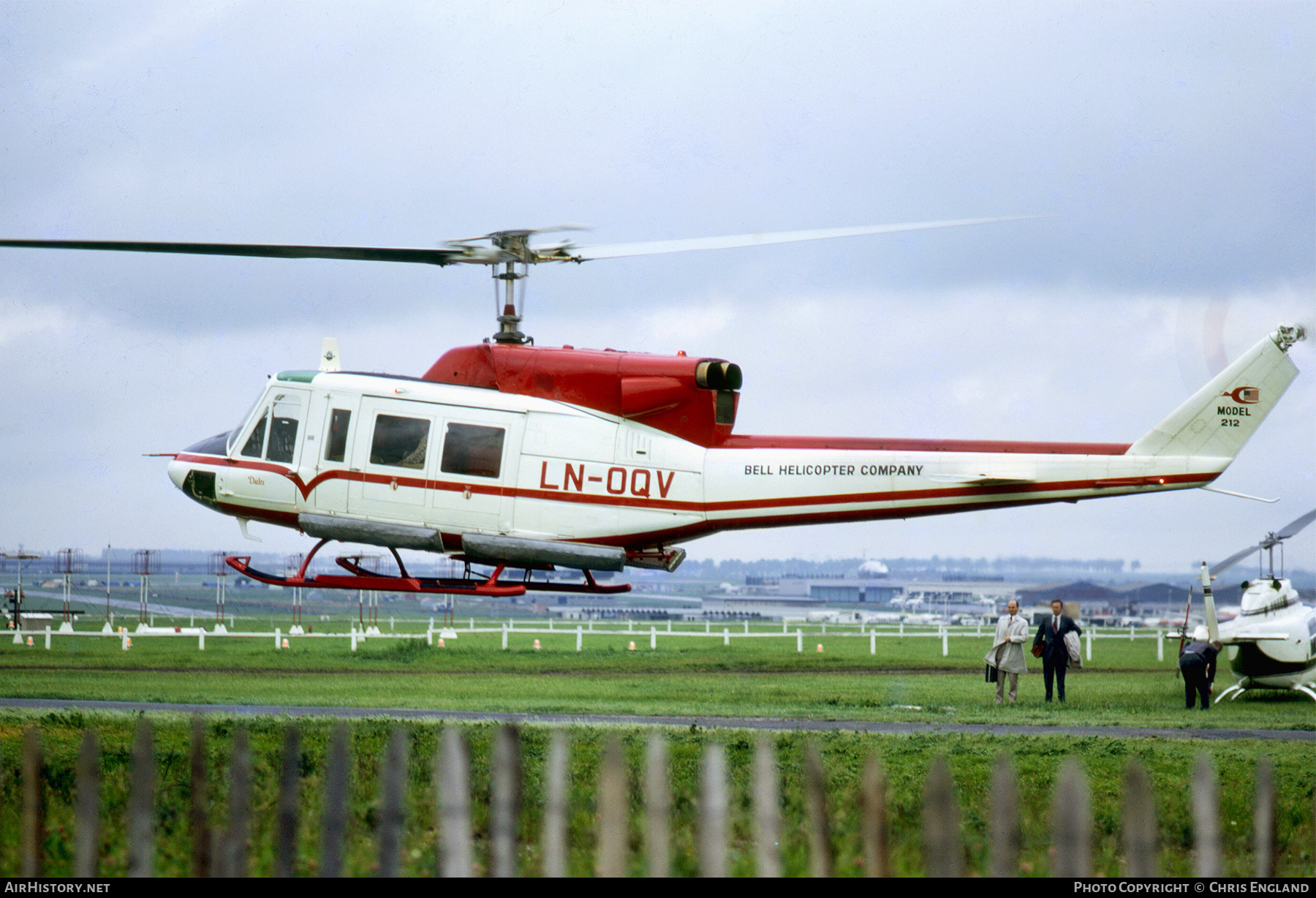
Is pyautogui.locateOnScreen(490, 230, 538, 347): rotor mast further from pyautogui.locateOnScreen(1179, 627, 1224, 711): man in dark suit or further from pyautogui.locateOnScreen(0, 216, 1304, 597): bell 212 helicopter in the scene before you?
pyautogui.locateOnScreen(1179, 627, 1224, 711): man in dark suit

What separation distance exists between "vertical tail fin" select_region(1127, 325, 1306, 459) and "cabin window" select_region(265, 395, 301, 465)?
8.42 m

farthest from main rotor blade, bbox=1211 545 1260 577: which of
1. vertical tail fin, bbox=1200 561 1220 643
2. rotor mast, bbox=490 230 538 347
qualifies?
rotor mast, bbox=490 230 538 347

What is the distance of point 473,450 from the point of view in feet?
42.0

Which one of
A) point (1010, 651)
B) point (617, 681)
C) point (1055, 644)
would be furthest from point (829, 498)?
point (617, 681)

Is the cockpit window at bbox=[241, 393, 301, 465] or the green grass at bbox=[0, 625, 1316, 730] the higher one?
the cockpit window at bbox=[241, 393, 301, 465]

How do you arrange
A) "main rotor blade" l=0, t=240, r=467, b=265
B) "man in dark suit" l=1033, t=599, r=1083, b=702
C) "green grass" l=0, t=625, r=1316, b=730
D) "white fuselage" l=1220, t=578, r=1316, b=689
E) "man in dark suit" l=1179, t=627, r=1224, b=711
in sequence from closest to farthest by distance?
1. "main rotor blade" l=0, t=240, r=467, b=265
2. "green grass" l=0, t=625, r=1316, b=730
3. "man in dark suit" l=1179, t=627, r=1224, b=711
4. "man in dark suit" l=1033, t=599, r=1083, b=702
5. "white fuselage" l=1220, t=578, r=1316, b=689

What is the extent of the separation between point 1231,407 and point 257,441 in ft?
32.6

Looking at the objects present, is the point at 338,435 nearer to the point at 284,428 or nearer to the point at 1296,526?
the point at 284,428

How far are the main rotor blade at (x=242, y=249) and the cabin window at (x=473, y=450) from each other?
6.13 feet

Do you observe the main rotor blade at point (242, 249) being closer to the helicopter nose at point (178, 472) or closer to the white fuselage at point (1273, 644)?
the helicopter nose at point (178, 472)

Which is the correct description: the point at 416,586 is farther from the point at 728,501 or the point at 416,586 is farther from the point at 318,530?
the point at 728,501

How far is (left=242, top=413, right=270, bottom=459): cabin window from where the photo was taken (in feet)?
44.7

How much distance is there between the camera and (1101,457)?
1253 centimetres
